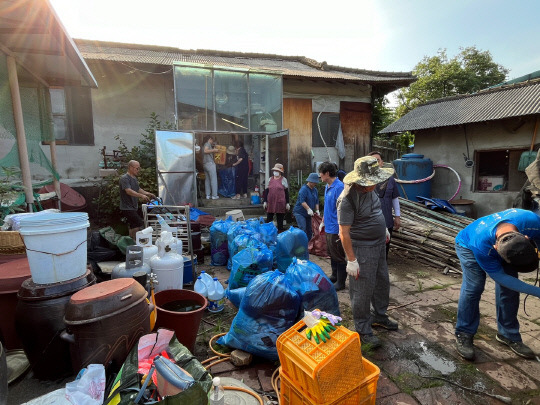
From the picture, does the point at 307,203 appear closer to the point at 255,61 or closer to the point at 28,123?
the point at 28,123

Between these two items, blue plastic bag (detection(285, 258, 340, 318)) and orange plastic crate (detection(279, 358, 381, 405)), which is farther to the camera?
blue plastic bag (detection(285, 258, 340, 318))

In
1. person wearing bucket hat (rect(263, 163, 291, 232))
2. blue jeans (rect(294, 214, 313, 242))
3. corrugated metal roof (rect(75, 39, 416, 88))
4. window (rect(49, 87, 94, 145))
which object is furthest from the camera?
corrugated metal roof (rect(75, 39, 416, 88))

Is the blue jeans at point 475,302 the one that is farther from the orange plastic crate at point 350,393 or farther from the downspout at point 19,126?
the downspout at point 19,126

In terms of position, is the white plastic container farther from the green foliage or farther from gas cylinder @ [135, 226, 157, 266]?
the green foliage

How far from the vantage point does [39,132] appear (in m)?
5.29

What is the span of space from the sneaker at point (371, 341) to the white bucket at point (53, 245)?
2.65 meters

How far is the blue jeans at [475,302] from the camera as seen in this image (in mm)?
2742

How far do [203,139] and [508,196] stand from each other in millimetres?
9273

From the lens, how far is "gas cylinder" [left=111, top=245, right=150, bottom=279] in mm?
2953

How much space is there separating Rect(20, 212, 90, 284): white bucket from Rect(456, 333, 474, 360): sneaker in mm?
3462

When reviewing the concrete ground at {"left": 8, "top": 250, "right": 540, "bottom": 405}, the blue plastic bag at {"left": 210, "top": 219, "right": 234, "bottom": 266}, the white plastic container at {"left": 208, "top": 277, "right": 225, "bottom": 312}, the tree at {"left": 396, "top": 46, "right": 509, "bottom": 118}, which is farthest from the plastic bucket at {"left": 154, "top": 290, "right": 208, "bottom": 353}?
the tree at {"left": 396, "top": 46, "right": 509, "bottom": 118}

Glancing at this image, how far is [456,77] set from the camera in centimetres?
1947

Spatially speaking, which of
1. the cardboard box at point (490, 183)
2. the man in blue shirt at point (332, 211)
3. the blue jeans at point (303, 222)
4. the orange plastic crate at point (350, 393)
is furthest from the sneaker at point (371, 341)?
the cardboard box at point (490, 183)

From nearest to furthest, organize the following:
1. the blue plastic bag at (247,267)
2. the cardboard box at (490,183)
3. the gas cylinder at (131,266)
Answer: the gas cylinder at (131,266), the blue plastic bag at (247,267), the cardboard box at (490,183)
